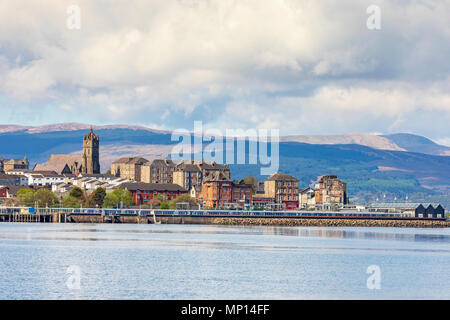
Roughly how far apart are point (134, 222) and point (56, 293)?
129 m

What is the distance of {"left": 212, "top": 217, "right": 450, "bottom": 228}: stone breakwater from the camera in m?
180

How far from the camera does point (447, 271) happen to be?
70.2 meters

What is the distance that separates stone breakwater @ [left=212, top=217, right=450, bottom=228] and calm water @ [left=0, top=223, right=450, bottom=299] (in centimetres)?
8051

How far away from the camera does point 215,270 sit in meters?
66.4

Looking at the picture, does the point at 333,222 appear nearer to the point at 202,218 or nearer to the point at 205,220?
the point at 205,220

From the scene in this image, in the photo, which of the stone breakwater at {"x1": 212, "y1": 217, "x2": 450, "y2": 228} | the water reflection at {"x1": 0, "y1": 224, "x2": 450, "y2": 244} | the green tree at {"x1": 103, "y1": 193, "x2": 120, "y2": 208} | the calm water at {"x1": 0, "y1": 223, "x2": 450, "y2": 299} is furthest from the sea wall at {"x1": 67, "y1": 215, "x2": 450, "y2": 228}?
the calm water at {"x1": 0, "y1": 223, "x2": 450, "y2": 299}

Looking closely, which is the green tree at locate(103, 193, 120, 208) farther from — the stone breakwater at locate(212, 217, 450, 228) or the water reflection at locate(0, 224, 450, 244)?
the water reflection at locate(0, 224, 450, 244)

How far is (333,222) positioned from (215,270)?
122 m

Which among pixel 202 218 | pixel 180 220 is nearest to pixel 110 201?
pixel 180 220

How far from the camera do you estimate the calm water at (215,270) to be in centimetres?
5369

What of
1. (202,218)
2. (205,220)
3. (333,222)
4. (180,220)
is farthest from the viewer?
(333,222)

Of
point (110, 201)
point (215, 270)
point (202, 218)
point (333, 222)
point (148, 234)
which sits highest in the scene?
point (110, 201)
